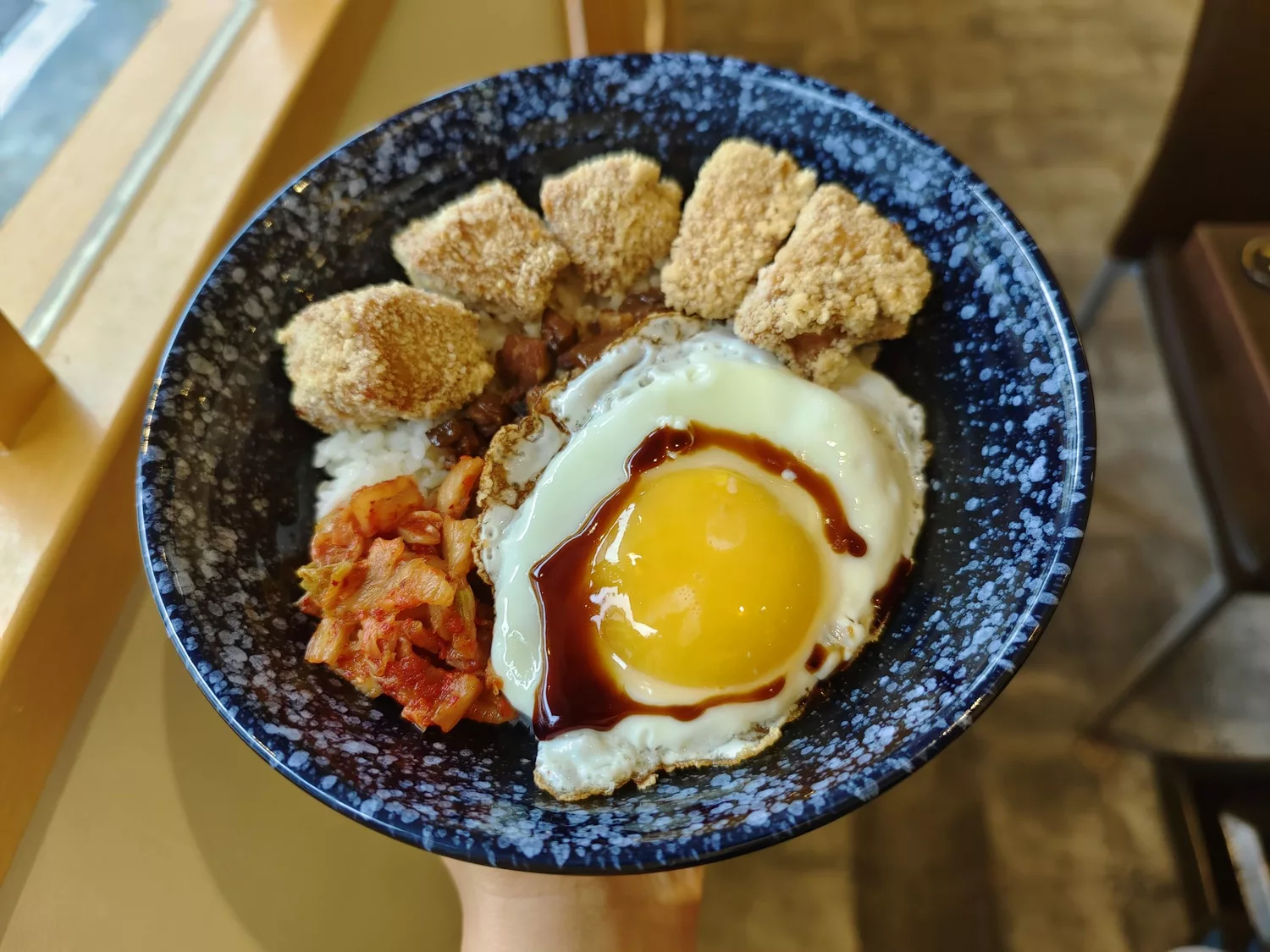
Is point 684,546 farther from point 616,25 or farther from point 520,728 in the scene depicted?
point 616,25

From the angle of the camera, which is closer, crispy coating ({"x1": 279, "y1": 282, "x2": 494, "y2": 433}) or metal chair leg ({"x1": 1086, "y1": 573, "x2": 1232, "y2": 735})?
crispy coating ({"x1": 279, "y1": 282, "x2": 494, "y2": 433})

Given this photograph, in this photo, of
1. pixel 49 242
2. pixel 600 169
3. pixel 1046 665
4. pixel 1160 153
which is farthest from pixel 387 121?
pixel 1046 665

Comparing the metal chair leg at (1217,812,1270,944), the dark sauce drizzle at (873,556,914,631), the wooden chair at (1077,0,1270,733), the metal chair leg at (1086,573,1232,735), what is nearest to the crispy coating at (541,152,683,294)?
the dark sauce drizzle at (873,556,914,631)

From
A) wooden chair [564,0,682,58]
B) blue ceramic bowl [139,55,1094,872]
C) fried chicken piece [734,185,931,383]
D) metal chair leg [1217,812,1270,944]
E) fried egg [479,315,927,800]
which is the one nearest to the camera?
blue ceramic bowl [139,55,1094,872]

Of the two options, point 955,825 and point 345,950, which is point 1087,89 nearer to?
point 955,825

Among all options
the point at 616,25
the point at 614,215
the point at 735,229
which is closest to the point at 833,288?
the point at 735,229

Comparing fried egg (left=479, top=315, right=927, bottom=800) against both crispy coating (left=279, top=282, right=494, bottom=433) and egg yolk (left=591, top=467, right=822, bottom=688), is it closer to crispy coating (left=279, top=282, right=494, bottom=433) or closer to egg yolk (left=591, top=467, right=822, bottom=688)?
egg yolk (left=591, top=467, right=822, bottom=688)

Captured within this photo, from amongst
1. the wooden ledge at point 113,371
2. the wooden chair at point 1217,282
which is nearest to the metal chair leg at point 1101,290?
the wooden chair at point 1217,282
